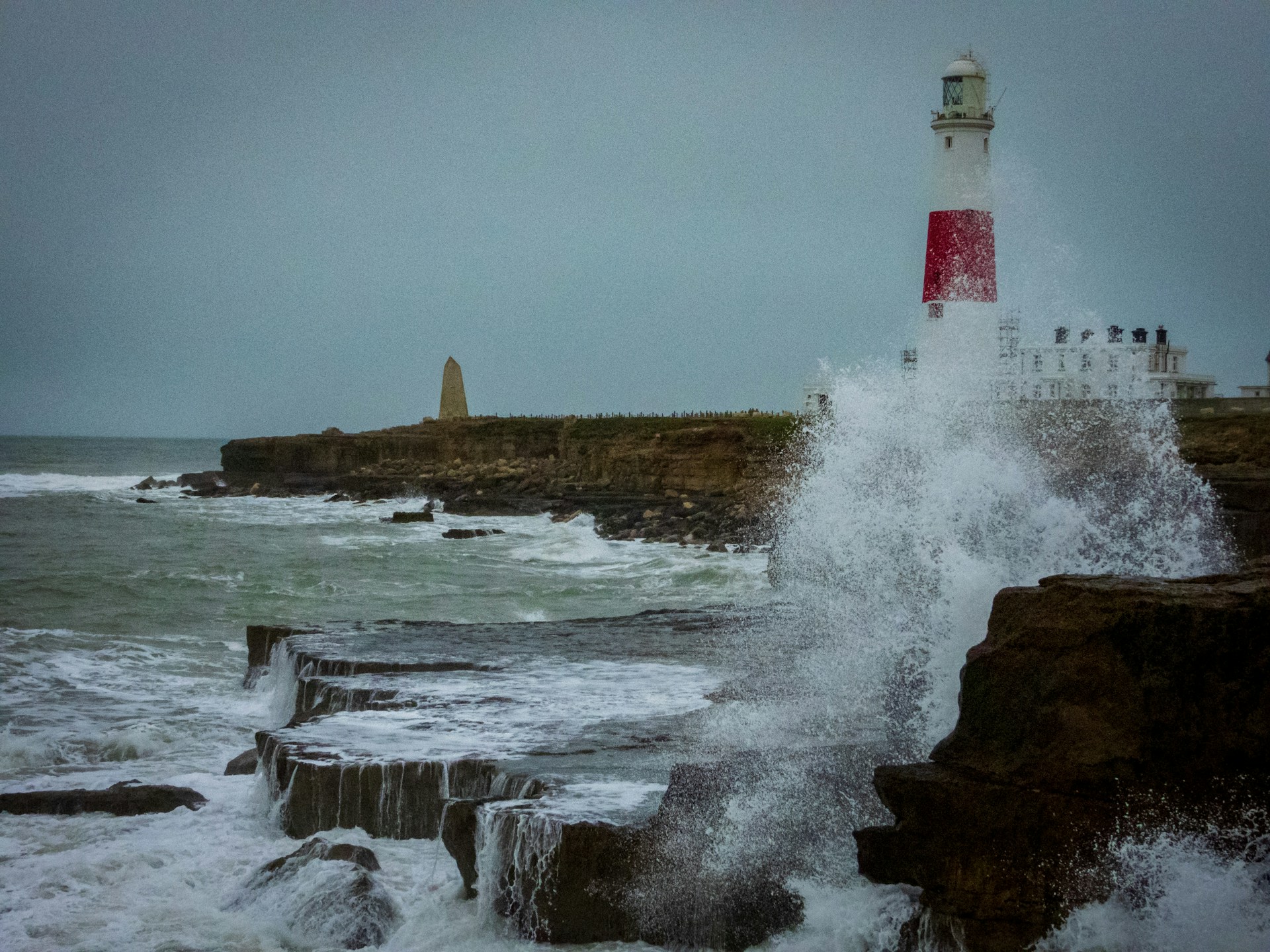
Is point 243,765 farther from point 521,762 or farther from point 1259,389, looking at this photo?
point 1259,389

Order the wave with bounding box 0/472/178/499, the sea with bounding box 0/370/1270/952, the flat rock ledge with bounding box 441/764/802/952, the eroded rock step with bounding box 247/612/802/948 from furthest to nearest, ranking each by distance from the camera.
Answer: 1. the wave with bounding box 0/472/178/499
2. the sea with bounding box 0/370/1270/952
3. the eroded rock step with bounding box 247/612/802/948
4. the flat rock ledge with bounding box 441/764/802/952

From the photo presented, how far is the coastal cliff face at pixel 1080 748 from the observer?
4.60 m

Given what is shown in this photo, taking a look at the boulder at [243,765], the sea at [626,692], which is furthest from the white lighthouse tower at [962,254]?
the boulder at [243,765]

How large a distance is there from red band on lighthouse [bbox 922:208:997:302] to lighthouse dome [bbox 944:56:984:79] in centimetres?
345

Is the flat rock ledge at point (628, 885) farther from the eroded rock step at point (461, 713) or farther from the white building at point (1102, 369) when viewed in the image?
the white building at point (1102, 369)

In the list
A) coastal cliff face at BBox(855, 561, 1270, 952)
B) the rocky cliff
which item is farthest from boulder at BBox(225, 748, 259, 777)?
the rocky cliff

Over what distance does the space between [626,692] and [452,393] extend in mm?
49556

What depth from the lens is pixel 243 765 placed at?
8336mm

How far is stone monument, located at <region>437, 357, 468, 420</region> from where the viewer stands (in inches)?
2243

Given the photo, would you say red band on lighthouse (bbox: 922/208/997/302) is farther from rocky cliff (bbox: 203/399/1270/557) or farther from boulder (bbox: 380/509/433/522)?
boulder (bbox: 380/509/433/522)

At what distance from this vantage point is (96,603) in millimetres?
16734

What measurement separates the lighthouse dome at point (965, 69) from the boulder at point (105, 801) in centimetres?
2483

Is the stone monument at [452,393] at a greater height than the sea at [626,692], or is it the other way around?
the stone monument at [452,393]

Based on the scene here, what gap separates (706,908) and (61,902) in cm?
330
